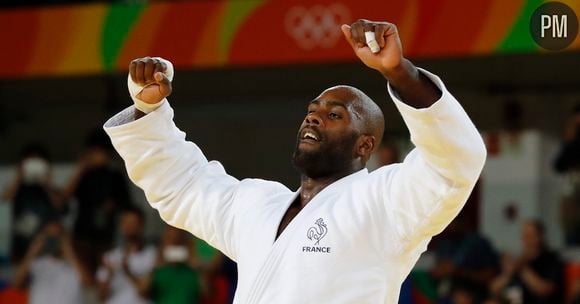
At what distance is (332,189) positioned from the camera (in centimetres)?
507

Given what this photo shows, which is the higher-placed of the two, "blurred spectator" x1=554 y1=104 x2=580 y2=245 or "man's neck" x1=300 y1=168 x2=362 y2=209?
"man's neck" x1=300 y1=168 x2=362 y2=209

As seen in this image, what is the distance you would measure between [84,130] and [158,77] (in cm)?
915

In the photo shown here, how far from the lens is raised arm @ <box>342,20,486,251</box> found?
14.0ft

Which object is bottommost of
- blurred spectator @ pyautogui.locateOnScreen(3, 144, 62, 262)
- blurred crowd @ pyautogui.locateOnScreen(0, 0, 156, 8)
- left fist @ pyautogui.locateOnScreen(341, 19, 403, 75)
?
blurred spectator @ pyautogui.locateOnScreen(3, 144, 62, 262)

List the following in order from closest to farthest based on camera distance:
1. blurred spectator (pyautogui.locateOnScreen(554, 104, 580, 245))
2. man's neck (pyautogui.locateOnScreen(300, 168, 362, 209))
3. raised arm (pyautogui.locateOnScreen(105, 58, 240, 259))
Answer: man's neck (pyautogui.locateOnScreen(300, 168, 362, 209)), raised arm (pyautogui.locateOnScreen(105, 58, 240, 259)), blurred spectator (pyautogui.locateOnScreen(554, 104, 580, 245))

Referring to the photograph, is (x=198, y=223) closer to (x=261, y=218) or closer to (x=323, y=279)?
(x=261, y=218)

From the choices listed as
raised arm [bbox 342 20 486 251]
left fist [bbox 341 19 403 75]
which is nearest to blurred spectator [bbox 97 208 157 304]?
raised arm [bbox 342 20 486 251]

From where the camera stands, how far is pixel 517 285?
9.84 m

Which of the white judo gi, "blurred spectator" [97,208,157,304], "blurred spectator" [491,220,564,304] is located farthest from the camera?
"blurred spectator" [97,208,157,304]

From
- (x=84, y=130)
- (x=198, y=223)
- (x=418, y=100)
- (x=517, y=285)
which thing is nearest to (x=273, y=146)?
(x=84, y=130)

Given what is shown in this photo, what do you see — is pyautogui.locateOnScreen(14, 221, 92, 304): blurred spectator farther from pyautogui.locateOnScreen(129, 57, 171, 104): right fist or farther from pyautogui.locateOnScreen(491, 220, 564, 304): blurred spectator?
pyautogui.locateOnScreen(129, 57, 171, 104): right fist

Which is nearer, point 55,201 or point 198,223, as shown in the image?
point 198,223

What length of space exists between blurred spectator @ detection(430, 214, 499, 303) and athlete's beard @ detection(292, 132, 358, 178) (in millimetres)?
5044

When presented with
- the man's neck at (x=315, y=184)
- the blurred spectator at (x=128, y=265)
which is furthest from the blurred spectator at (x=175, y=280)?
the man's neck at (x=315, y=184)
